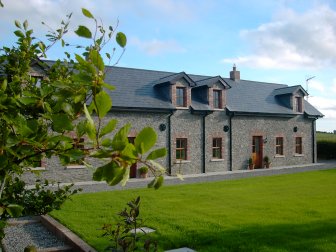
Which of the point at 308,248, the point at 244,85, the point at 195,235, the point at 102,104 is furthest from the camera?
the point at 244,85

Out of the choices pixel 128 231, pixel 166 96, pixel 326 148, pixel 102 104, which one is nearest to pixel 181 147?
pixel 166 96

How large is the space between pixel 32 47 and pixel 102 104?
3.02 m

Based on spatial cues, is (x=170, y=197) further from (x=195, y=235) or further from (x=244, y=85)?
(x=244, y=85)

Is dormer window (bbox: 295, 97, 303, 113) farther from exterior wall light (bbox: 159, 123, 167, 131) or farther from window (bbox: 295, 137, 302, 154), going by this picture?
exterior wall light (bbox: 159, 123, 167, 131)

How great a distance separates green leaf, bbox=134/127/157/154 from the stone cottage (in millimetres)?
16056

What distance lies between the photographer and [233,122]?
22.0 m

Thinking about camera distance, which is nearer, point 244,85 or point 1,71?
point 1,71

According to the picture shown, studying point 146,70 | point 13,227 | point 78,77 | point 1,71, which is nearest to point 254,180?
point 146,70

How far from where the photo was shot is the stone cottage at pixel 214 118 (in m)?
19.1

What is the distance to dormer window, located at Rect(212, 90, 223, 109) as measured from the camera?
847 inches

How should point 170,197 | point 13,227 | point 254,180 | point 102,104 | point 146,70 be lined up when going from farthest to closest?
1. point 146,70
2. point 254,180
3. point 170,197
4. point 13,227
5. point 102,104

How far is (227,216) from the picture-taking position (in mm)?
8586

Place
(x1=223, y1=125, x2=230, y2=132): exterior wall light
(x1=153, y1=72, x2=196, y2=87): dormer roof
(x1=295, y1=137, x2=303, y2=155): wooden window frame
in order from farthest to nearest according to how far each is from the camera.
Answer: (x1=295, y1=137, x2=303, y2=155): wooden window frame, (x1=223, y1=125, x2=230, y2=132): exterior wall light, (x1=153, y1=72, x2=196, y2=87): dormer roof

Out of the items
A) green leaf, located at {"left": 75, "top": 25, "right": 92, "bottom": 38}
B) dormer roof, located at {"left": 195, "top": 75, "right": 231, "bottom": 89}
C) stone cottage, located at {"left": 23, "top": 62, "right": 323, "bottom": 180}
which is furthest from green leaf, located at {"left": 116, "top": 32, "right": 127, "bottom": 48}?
dormer roof, located at {"left": 195, "top": 75, "right": 231, "bottom": 89}
